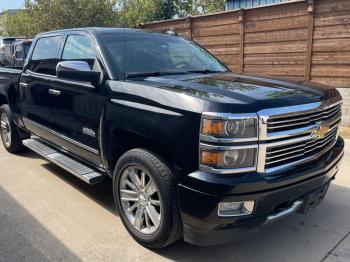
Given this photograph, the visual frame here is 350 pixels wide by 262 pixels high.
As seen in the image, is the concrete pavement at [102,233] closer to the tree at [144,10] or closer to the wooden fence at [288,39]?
the wooden fence at [288,39]

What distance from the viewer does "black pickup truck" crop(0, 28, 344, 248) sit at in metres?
2.62

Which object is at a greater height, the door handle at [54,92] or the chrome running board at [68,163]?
the door handle at [54,92]

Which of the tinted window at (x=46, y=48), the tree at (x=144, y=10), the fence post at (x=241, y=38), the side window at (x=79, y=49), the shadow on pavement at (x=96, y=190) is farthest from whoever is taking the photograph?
the tree at (x=144, y=10)

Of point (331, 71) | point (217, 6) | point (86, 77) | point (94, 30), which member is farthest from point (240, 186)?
point (217, 6)

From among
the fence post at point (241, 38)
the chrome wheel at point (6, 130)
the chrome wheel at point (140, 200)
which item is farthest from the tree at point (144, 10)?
the chrome wheel at point (140, 200)

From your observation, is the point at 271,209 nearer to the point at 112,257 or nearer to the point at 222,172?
the point at 222,172

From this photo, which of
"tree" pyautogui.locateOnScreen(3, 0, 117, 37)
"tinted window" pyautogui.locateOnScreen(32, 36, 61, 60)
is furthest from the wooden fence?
"tree" pyautogui.locateOnScreen(3, 0, 117, 37)

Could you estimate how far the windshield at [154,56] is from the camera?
3748 mm

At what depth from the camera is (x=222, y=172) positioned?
261cm

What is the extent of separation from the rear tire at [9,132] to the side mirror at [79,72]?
2.76 metres

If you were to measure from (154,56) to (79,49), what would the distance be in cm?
85

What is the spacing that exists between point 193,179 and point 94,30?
2.19 m

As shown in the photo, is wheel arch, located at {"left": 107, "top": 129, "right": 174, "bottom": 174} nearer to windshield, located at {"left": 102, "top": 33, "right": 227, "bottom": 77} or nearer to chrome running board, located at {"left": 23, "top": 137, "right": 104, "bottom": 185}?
chrome running board, located at {"left": 23, "top": 137, "right": 104, "bottom": 185}

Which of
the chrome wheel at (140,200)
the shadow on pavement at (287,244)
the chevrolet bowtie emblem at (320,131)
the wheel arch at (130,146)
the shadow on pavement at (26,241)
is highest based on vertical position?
the chevrolet bowtie emblem at (320,131)
